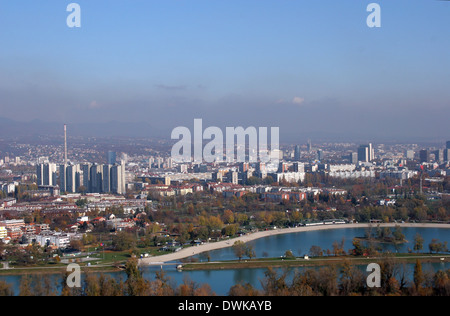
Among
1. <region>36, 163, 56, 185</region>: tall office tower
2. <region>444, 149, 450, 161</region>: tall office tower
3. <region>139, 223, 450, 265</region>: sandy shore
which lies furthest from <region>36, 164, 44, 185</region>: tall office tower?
<region>444, 149, 450, 161</region>: tall office tower

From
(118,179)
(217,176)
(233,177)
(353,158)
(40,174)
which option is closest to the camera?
(118,179)

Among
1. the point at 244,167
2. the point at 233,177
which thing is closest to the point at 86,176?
the point at 233,177

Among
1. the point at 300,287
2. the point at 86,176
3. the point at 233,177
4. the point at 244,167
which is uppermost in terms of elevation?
the point at 244,167

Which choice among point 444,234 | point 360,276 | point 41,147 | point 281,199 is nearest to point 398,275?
point 360,276

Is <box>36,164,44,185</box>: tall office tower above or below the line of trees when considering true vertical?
above

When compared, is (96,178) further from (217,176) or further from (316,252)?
(316,252)

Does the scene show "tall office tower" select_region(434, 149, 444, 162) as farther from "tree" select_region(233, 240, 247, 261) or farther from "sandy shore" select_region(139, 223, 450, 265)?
"tree" select_region(233, 240, 247, 261)

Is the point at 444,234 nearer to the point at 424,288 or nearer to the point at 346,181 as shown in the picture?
the point at 424,288
